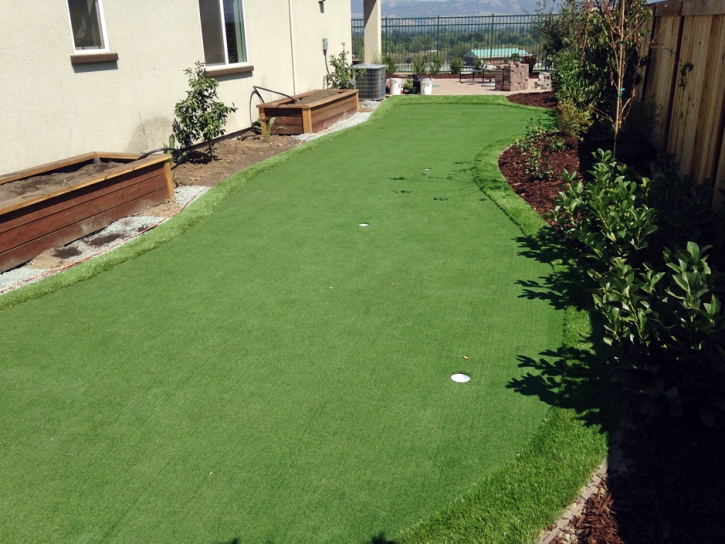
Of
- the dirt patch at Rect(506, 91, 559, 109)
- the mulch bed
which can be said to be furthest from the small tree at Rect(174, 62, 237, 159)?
the dirt patch at Rect(506, 91, 559, 109)

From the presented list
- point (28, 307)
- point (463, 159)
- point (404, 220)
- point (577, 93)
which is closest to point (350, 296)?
point (404, 220)

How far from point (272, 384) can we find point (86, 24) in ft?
20.2

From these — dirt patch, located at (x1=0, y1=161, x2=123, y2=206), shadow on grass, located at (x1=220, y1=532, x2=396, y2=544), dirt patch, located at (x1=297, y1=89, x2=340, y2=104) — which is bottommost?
shadow on grass, located at (x1=220, y1=532, x2=396, y2=544)

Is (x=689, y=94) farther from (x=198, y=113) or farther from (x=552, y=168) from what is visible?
(x=198, y=113)

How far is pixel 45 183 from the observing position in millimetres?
6641

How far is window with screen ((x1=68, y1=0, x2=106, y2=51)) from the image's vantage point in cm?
756

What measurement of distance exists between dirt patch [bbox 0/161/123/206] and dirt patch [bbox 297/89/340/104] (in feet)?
22.2

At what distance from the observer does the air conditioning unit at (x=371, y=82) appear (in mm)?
16578

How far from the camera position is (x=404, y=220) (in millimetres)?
7012

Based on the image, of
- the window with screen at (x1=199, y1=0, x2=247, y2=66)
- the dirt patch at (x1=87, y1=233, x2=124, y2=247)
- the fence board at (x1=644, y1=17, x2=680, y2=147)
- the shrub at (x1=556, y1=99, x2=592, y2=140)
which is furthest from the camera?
the window with screen at (x1=199, y1=0, x2=247, y2=66)

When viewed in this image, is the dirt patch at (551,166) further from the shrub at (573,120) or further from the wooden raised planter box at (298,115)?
the wooden raised planter box at (298,115)

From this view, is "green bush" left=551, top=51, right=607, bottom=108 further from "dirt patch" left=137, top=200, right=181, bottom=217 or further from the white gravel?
the white gravel

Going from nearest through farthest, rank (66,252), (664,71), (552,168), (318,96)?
(66,252)
(552,168)
(664,71)
(318,96)

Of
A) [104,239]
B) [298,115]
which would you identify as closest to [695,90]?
[104,239]
